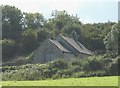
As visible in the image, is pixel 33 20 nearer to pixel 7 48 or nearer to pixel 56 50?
pixel 7 48

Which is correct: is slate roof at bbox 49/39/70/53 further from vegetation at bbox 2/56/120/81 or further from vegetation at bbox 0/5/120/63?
vegetation at bbox 2/56/120/81

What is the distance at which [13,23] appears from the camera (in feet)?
329

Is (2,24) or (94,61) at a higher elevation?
(2,24)

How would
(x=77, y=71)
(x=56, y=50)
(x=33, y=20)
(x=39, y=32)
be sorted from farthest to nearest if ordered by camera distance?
(x=33, y=20), (x=39, y=32), (x=56, y=50), (x=77, y=71)

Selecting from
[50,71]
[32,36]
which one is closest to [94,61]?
[50,71]

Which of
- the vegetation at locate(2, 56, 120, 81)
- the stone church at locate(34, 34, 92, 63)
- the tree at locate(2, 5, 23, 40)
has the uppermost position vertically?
the tree at locate(2, 5, 23, 40)

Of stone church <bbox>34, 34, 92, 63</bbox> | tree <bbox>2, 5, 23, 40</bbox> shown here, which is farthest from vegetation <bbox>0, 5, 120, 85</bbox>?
stone church <bbox>34, 34, 92, 63</bbox>

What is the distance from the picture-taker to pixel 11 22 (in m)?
99.9

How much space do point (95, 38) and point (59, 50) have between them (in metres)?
22.6

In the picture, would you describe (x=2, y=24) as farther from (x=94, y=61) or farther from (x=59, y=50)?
(x=94, y=61)

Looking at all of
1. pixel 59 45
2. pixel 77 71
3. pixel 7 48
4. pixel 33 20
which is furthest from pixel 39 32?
pixel 77 71

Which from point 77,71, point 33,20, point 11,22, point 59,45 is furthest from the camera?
point 33,20

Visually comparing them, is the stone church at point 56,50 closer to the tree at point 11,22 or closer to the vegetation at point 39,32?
the vegetation at point 39,32

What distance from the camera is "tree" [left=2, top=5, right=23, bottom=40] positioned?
9562 centimetres
